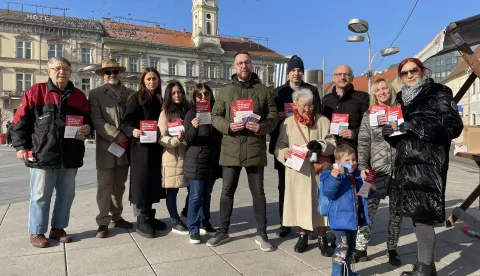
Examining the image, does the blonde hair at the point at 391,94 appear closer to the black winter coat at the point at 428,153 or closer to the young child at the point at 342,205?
the black winter coat at the point at 428,153

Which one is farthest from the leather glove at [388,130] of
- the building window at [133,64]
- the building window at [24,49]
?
the building window at [133,64]

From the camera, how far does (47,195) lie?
4441 mm

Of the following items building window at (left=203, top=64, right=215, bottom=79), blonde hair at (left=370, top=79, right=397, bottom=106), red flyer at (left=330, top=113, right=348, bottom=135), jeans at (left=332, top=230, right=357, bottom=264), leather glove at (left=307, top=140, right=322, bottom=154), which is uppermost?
building window at (left=203, top=64, right=215, bottom=79)

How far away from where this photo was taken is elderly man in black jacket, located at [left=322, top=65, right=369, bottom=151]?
4.52 m

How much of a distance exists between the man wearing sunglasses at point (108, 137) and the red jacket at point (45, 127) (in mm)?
366

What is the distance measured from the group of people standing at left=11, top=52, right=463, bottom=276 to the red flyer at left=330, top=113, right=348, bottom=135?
0.05 metres

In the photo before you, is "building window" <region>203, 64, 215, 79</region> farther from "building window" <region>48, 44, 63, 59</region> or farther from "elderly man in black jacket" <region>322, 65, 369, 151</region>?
"elderly man in black jacket" <region>322, 65, 369, 151</region>

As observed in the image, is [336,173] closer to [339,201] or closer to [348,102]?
[339,201]

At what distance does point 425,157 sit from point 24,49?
5354 centimetres

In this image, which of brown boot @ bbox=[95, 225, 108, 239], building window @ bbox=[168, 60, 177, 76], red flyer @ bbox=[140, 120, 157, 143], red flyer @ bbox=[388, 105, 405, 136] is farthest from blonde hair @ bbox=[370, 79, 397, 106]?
building window @ bbox=[168, 60, 177, 76]

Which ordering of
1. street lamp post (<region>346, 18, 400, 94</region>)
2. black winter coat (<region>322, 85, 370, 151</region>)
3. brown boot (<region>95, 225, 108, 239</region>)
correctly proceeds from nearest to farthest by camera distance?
black winter coat (<region>322, 85, 370, 151</region>)
brown boot (<region>95, 225, 108, 239</region>)
street lamp post (<region>346, 18, 400, 94</region>)

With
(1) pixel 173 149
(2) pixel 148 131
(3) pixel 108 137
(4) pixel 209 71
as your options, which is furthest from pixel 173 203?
(4) pixel 209 71

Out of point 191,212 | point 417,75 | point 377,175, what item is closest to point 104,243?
point 191,212

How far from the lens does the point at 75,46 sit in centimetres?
4972
